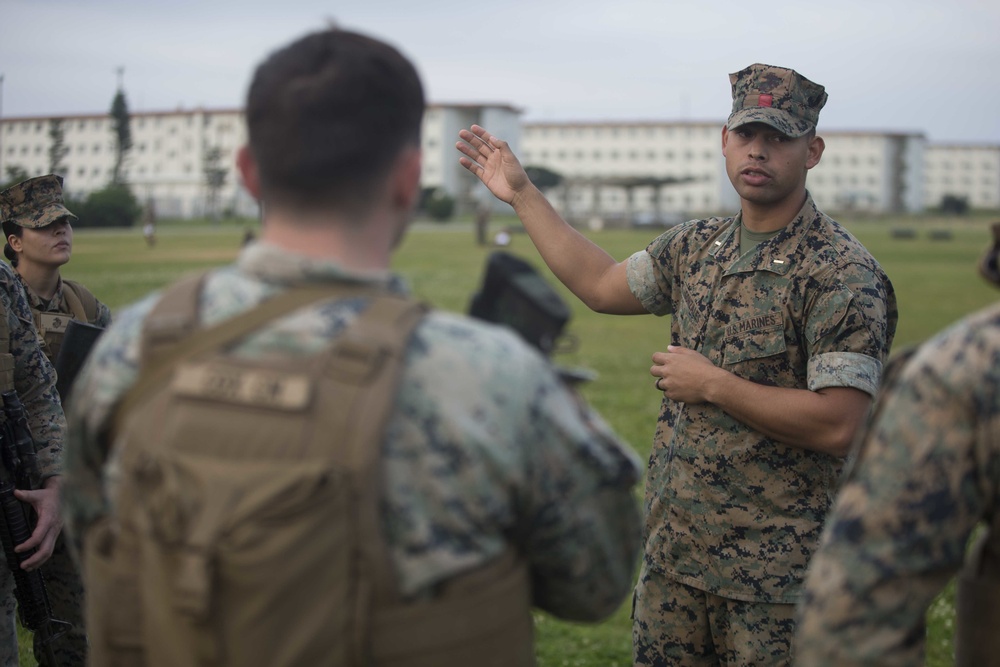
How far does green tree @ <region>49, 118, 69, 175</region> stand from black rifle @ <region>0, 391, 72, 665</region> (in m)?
7.36

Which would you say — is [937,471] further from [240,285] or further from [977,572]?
[240,285]

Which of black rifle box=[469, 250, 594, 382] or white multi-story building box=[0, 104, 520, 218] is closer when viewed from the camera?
black rifle box=[469, 250, 594, 382]

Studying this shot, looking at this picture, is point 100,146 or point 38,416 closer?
point 38,416

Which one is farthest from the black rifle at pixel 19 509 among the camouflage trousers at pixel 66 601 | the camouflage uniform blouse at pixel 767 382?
the camouflage uniform blouse at pixel 767 382

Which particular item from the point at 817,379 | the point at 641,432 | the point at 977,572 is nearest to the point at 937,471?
the point at 977,572

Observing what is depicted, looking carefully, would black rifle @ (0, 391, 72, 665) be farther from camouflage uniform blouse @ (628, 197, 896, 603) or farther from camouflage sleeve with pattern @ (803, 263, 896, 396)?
camouflage sleeve with pattern @ (803, 263, 896, 396)

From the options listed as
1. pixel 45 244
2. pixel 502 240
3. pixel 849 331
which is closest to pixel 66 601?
pixel 45 244

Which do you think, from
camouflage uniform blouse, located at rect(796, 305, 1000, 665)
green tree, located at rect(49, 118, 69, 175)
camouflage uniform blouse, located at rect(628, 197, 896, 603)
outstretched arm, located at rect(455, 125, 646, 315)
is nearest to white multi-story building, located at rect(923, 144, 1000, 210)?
green tree, located at rect(49, 118, 69, 175)

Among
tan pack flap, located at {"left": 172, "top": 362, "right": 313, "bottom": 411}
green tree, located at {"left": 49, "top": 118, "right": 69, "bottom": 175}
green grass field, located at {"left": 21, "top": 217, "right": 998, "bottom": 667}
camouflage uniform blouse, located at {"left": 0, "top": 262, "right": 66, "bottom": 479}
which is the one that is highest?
green tree, located at {"left": 49, "top": 118, "right": 69, "bottom": 175}

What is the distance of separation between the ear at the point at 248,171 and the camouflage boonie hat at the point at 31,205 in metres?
3.23

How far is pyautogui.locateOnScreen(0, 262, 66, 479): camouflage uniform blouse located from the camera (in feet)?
13.3

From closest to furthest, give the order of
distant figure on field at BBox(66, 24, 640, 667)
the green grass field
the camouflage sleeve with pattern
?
distant figure on field at BBox(66, 24, 640, 667)
the camouflage sleeve with pattern
the green grass field

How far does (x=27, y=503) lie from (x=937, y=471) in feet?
12.2

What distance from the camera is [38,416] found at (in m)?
4.30
